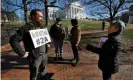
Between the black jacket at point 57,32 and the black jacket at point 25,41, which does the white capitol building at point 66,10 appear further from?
the black jacket at point 25,41

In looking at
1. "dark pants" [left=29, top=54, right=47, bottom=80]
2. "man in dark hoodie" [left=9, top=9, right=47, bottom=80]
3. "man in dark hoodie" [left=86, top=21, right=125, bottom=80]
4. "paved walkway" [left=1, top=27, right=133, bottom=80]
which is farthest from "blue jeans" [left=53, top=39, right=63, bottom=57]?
"man in dark hoodie" [left=86, top=21, right=125, bottom=80]

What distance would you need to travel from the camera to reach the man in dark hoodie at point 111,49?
4086 mm

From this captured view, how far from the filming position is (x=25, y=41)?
4.38 m

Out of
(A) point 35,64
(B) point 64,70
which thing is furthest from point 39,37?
(B) point 64,70

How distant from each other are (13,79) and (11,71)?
2.59 ft

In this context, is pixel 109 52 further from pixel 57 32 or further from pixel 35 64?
pixel 57 32

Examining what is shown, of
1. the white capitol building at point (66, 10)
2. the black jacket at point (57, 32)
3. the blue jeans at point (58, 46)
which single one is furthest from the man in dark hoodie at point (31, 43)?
the white capitol building at point (66, 10)

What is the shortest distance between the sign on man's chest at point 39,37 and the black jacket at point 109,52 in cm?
100

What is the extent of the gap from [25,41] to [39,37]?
375 mm

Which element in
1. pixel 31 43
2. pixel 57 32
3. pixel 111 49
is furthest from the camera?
pixel 57 32

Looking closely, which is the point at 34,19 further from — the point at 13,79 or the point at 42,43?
the point at 13,79

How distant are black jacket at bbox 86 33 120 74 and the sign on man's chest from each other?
997mm

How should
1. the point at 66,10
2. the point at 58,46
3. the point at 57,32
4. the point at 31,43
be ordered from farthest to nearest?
the point at 66,10
the point at 58,46
the point at 57,32
the point at 31,43

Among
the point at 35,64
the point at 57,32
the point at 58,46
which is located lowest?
the point at 58,46
